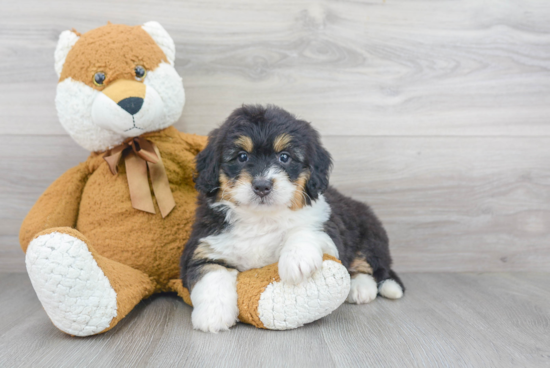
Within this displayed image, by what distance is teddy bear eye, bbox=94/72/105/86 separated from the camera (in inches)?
75.7

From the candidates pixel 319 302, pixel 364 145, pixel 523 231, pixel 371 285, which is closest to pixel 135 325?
pixel 319 302

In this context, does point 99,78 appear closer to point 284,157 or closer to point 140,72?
point 140,72

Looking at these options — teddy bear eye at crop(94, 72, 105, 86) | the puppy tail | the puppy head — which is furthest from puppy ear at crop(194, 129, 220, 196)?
the puppy tail

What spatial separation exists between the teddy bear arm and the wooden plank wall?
17.2 inches

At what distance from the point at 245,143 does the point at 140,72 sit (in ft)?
2.23

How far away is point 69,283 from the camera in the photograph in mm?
1462

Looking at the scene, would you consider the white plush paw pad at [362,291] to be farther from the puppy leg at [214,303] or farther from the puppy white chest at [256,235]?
the puppy leg at [214,303]

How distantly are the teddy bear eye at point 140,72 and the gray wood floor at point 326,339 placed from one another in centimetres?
107

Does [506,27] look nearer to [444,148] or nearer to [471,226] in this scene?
[444,148]

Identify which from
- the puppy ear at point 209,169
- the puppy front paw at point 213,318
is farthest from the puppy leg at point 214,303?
the puppy ear at point 209,169

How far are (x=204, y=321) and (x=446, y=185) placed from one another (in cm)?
178

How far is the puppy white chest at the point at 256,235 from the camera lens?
71.1 inches

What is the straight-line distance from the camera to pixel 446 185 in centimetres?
267

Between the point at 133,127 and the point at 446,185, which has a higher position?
the point at 133,127
